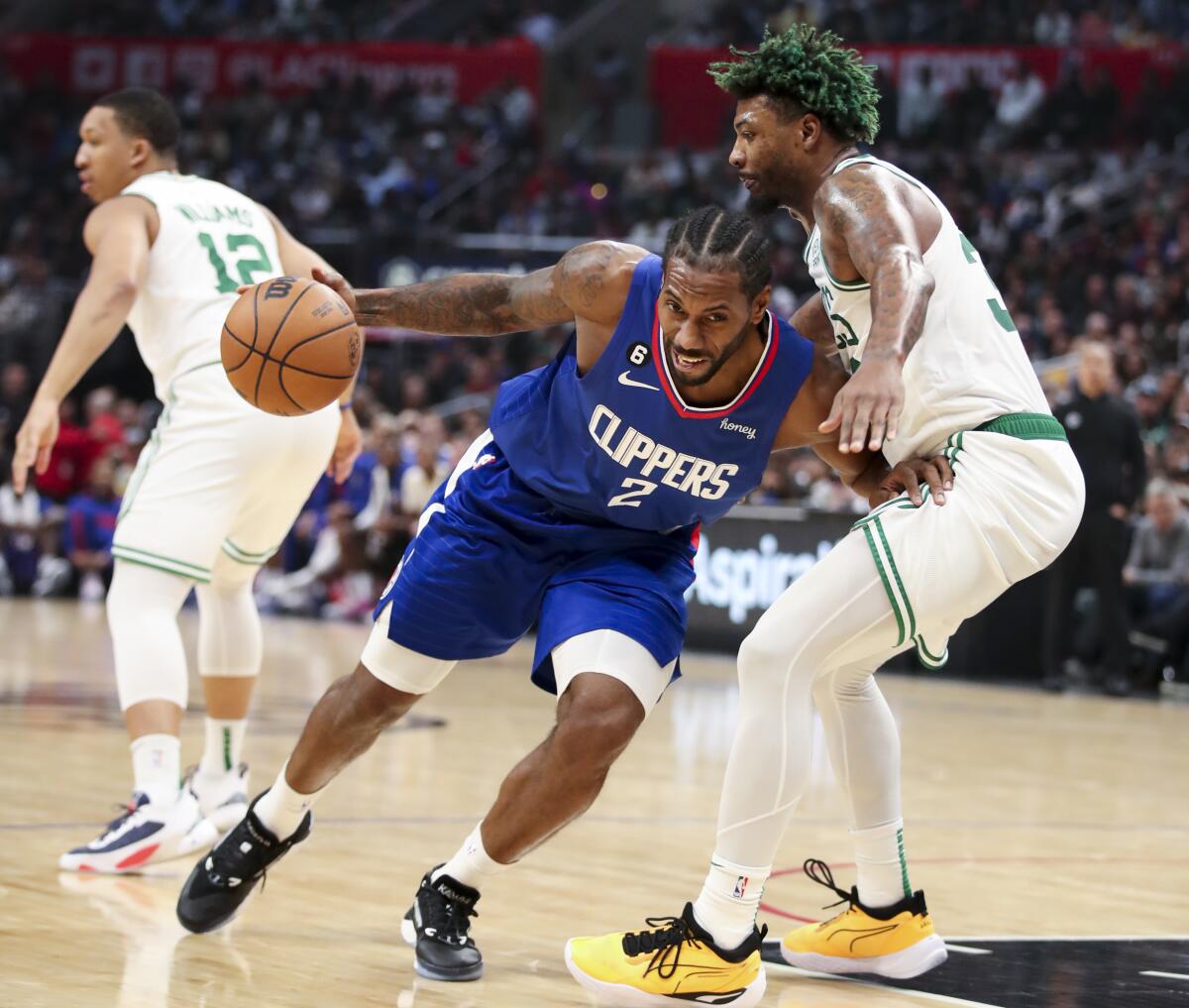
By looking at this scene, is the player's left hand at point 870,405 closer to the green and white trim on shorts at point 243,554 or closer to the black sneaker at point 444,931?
the black sneaker at point 444,931

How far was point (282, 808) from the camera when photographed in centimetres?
430

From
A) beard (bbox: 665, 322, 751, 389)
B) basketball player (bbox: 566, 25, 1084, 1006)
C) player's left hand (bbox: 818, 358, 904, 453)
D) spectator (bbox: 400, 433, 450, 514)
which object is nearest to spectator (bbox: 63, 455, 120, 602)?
spectator (bbox: 400, 433, 450, 514)

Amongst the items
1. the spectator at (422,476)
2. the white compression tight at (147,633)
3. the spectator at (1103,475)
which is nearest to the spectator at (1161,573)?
A: the spectator at (1103,475)

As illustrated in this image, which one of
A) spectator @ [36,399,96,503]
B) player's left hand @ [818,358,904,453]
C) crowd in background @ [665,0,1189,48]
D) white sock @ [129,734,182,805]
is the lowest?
spectator @ [36,399,96,503]

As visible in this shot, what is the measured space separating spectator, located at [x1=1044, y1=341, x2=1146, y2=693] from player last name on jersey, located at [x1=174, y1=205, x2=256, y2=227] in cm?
705

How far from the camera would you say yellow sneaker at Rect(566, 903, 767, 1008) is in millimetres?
3711

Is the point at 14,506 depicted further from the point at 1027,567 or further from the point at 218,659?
the point at 1027,567

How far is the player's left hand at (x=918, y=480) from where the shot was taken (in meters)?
3.78

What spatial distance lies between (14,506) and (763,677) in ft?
48.3

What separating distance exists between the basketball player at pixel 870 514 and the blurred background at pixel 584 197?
7.86 metres

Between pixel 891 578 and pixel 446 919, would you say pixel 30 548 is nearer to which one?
pixel 446 919

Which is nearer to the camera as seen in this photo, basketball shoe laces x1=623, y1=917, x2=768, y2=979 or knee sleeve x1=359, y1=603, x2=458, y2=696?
basketball shoe laces x1=623, y1=917, x2=768, y2=979

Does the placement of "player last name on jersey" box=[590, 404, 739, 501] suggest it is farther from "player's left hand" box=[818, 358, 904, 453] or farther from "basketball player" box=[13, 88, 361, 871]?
"basketball player" box=[13, 88, 361, 871]

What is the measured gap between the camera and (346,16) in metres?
28.5
